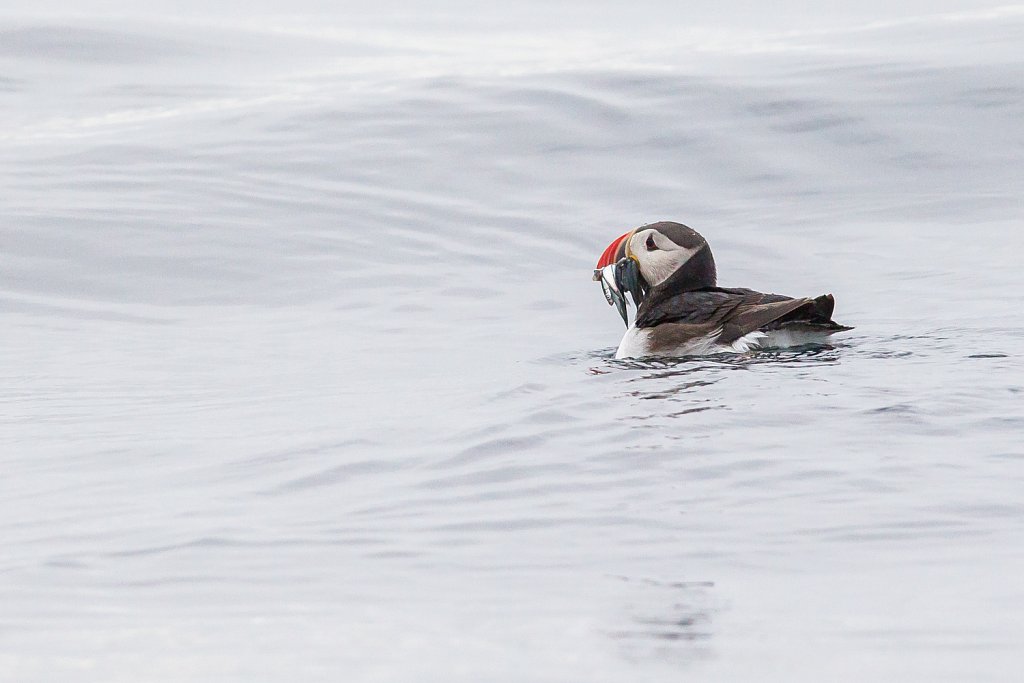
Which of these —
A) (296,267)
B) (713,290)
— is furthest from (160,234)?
(713,290)

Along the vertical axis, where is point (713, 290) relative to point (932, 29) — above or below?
below

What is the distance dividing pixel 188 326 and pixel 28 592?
6.09 meters

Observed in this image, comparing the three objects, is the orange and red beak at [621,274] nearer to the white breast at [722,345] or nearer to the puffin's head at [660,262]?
the puffin's head at [660,262]

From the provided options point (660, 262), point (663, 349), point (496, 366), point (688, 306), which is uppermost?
point (660, 262)

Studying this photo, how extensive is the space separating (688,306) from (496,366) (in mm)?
1344

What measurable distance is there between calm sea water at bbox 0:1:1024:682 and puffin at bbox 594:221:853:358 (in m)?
0.21

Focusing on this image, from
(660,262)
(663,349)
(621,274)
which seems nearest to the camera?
(663,349)

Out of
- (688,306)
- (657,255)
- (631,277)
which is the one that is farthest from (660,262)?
(688,306)

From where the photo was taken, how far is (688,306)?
8.00 meters

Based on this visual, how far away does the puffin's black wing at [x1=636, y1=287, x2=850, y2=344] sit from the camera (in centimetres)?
754

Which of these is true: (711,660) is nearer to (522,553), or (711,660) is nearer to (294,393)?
(522,553)

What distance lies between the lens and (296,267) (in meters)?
12.0

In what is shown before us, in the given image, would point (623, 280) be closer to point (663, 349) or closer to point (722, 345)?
point (663, 349)

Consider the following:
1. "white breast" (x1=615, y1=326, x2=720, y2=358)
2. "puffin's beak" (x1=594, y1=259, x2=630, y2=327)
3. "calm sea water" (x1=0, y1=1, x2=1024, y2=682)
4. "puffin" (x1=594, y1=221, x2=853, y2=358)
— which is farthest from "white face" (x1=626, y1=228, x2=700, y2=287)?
"calm sea water" (x1=0, y1=1, x2=1024, y2=682)
